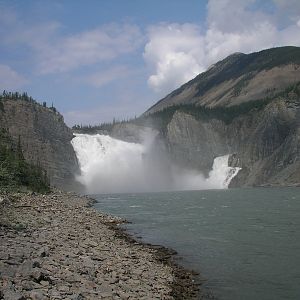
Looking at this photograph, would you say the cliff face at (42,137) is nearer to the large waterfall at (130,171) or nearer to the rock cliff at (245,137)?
the large waterfall at (130,171)

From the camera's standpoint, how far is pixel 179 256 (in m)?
24.0

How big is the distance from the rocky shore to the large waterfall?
11238 cm

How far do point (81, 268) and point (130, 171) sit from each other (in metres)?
133

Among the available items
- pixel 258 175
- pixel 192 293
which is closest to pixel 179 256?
pixel 192 293

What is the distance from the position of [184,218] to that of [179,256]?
19.1 metres

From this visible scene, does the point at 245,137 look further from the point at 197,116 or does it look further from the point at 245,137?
the point at 197,116

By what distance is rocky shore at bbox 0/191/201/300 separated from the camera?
13266mm

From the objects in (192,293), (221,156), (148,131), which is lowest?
(192,293)

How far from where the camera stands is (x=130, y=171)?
15025 cm

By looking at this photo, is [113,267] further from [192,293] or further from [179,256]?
[179,256]

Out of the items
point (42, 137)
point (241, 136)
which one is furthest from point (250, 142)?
point (42, 137)

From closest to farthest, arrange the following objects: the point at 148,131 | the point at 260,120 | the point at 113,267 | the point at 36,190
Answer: the point at 113,267 < the point at 36,190 < the point at 260,120 < the point at 148,131

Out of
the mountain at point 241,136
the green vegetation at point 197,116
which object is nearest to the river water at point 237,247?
the mountain at point 241,136

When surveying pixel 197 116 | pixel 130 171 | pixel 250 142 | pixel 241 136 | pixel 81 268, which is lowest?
pixel 81 268
